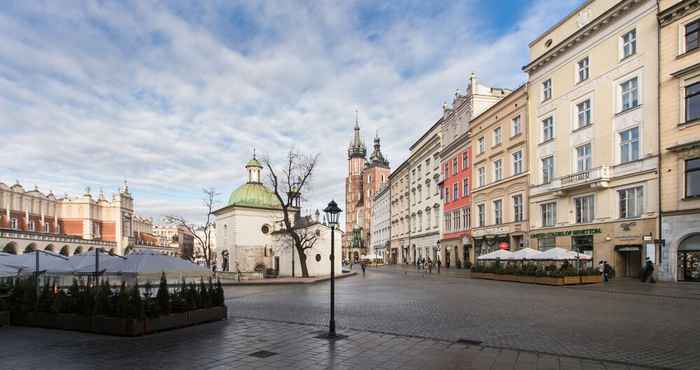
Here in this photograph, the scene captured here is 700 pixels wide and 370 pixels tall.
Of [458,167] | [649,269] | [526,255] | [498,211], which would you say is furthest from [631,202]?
[458,167]

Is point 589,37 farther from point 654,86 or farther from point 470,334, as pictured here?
point 470,334

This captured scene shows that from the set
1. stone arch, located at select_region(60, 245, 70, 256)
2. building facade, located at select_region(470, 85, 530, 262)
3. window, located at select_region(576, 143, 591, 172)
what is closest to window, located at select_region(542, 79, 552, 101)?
building facade, located at select_region(470, 85, 530, 262)

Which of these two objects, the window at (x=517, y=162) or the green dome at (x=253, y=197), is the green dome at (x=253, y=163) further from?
the window at (x=517, y=162)

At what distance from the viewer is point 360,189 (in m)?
154

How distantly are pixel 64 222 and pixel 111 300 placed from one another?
99.7m

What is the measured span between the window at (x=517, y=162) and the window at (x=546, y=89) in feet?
17.5

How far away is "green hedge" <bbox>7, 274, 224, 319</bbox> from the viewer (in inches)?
466

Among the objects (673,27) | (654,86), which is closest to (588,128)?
(654,86)

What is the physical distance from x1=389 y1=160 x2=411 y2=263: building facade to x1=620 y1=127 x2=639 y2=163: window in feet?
144

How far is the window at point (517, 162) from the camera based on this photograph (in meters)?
42.1

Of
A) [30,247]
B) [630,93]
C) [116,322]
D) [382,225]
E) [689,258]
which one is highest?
[630,93]

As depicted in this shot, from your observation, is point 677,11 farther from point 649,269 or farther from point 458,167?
point 458,167

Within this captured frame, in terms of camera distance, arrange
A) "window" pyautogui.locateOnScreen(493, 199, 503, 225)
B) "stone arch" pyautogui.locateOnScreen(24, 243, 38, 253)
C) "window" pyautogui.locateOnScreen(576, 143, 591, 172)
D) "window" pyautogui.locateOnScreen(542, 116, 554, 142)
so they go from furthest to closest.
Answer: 1. "stone arch" pyautogui.locateOnScreen(24, 243, 38, 253)
2. "window" pyautogui.locateOnScreen(493, 199, 503, 225)
3. "window" pyautogui.locateOnScreen(542, 116, 554, 142)
4. "window" pyautogui.locateOnScreen(576, 143, 591, 172)

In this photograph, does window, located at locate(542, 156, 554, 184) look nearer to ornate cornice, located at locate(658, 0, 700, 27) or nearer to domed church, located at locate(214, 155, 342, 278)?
ornate cornice, located at locate(658, 0, 700, 27)
